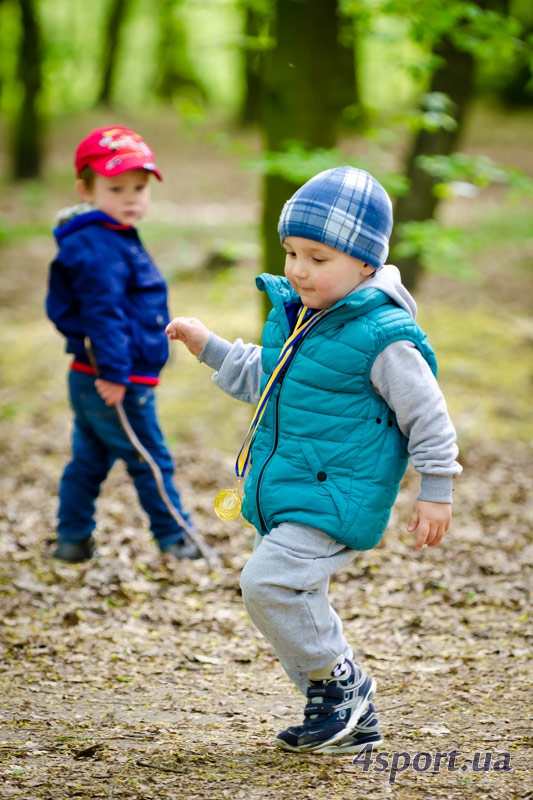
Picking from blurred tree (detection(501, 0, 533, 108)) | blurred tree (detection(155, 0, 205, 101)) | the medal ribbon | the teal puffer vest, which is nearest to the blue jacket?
the medal ribbon

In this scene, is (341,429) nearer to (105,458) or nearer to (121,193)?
(121,193)

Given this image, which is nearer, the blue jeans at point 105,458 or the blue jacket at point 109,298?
the blue jacket at point 109,298

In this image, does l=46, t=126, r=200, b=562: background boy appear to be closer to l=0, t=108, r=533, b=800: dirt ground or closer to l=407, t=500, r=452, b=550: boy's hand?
l=0, t=108, r=533, b=800: dirt ground

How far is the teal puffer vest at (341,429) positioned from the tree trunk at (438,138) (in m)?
6.10

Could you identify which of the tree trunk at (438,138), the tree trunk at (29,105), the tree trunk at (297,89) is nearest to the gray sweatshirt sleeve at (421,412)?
the tree trunk at (297,89)

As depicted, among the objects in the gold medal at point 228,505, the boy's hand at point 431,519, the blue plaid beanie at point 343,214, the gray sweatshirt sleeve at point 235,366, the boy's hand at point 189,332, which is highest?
the blue plaid beanie at point 343,214

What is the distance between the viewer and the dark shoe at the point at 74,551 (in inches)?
196

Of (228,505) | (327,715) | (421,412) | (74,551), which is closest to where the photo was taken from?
(421,412)

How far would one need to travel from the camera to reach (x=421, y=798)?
2639mm

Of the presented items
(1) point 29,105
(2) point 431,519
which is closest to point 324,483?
(2) point 431,519

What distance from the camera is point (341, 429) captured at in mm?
2789

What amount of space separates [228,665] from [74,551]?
1.48 m

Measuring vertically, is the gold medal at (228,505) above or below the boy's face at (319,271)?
below

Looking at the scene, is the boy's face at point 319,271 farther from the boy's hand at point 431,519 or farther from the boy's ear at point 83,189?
the boy's ear at point 83,189
